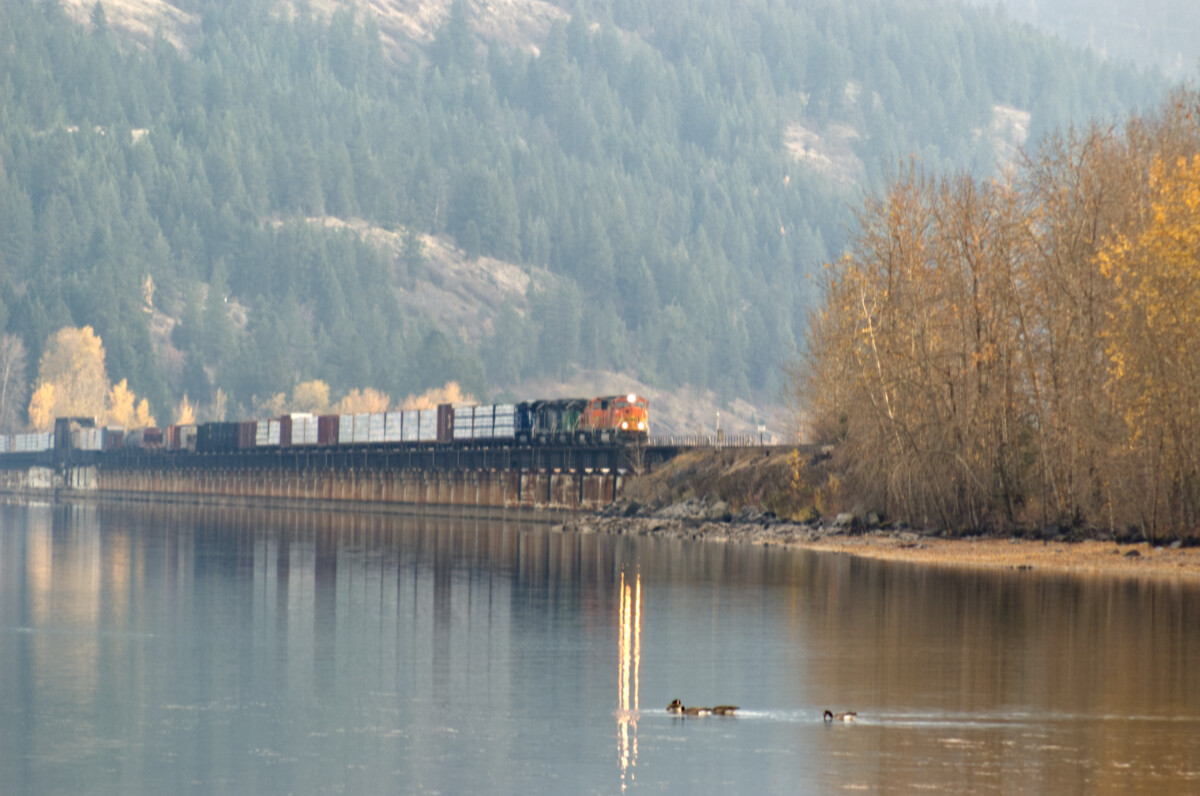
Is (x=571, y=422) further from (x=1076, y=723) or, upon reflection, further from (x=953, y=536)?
(x=1076, y=723)

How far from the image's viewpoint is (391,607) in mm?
43719

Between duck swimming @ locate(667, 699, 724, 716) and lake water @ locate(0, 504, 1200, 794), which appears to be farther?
duck swimming @ locate(667, 699, 724, 716)

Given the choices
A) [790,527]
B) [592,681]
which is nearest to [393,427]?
[790,527]

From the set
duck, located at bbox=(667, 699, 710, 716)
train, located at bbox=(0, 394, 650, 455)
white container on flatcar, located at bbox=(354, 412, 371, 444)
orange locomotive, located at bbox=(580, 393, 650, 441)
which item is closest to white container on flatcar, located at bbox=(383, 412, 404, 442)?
train, located at bbox=(0, 394, 650, 455)

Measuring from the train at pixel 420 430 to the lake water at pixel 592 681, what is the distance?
4425cm

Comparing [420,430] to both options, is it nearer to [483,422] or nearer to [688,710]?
[483,422]

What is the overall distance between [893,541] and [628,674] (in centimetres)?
3631

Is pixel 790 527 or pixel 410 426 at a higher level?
pixel 410 426

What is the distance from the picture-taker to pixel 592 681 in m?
30.4

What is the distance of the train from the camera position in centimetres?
10100

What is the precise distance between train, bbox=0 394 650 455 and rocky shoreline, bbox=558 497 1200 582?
960cm

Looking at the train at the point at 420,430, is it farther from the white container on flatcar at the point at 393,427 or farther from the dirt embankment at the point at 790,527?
the dirt embankment at the point at 790,527

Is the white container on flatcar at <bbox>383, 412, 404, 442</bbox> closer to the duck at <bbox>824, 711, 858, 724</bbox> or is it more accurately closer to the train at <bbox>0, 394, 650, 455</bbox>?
the train at <bbox>0, 394, 650, 455</bbox>

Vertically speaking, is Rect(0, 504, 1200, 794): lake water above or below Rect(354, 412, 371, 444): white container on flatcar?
below
